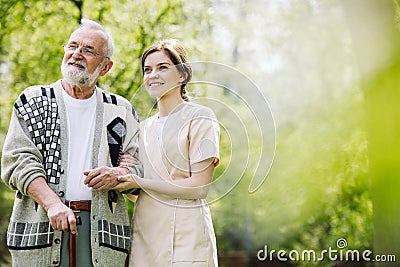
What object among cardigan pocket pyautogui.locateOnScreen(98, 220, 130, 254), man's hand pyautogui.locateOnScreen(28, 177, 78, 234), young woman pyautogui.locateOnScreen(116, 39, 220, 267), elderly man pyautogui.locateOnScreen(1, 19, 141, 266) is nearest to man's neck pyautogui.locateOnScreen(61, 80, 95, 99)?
elderly man pyautogui.locateOnScreen(1, 19, 141, 266)

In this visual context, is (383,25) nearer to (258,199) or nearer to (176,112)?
(176,112)

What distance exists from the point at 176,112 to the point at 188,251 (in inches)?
18.3

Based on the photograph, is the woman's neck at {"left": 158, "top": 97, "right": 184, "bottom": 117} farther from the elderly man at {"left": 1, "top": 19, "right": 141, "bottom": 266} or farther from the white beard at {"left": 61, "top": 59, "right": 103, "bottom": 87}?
the white beard at {"left": 61, "top": 59, "right": 103, "bottom": 87}

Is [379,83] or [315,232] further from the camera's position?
[315,232]

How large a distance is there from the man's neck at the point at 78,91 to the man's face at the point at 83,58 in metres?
0.03

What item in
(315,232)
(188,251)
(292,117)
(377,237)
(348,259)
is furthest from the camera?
(292,117)

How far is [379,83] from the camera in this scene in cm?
494

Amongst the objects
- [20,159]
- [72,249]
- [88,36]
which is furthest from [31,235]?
[88,36]

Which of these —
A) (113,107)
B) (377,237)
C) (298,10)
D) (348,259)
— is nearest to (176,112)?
(113,107)

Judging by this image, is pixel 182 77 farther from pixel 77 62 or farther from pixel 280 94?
pixel 280 94

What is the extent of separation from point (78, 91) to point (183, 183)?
0.53 m

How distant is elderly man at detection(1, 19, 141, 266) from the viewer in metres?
2.29

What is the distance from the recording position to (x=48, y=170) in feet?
7.63

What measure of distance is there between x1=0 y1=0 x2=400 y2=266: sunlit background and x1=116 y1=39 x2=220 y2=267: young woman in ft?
0.54
